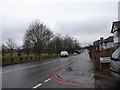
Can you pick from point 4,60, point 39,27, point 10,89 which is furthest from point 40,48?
point 10,89

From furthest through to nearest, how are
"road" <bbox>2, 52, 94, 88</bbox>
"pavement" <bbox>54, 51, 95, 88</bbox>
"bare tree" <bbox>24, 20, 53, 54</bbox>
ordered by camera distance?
"bare tree" <bbox>24, 20, 53, 54</bbox> < "pavement" <bbox>54, 51, 95, 88</bbox> < "road" <bbox>2, 52, 94, 88</bbox>

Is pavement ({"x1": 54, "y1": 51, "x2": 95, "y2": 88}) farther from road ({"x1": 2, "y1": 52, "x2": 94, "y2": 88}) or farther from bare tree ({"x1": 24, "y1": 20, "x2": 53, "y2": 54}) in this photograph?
bare tree ({"x1": 24, "y1": 20, "x2": 53, "y2": 54})

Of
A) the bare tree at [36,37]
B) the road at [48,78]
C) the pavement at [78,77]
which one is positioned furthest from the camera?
the bare tree at [36,37]

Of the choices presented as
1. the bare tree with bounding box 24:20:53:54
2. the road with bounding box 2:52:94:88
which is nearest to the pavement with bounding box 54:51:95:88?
the road with bounding box 2:52:94:88

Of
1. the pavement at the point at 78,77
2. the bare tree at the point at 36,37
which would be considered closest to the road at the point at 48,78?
the pavement at the point at 78,77

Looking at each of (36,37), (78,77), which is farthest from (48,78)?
(36,37)

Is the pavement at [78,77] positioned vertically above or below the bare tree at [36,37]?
below

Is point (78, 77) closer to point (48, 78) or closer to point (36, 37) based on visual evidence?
point (48, 78)

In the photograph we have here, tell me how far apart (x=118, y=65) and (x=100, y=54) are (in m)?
6.04

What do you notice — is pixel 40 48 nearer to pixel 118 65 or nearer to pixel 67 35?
pixel 118 65

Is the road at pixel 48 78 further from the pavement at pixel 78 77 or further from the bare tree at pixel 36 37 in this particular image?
the bare tree at pixel 36 37

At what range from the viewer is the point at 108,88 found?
6094mm

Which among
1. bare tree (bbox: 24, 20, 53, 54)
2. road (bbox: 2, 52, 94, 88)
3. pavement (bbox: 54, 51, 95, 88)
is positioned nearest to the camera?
road (bbox: 2, 52, 94, 88)

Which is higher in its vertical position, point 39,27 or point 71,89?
point 39,27
